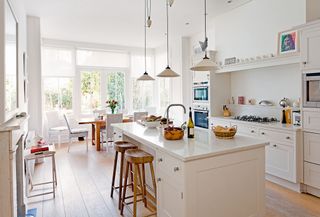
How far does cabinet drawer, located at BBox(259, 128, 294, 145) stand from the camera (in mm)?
3266

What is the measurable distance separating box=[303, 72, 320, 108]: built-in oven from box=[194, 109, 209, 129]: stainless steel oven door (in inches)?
85.1

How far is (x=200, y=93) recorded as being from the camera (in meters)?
5.21

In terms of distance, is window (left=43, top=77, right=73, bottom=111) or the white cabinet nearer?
the white cabinet

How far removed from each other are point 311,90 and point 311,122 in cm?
44

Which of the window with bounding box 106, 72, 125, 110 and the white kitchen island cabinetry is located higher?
the window with bounding box 106, 72, 125, 110

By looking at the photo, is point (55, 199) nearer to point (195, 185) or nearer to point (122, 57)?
point (195, 185)

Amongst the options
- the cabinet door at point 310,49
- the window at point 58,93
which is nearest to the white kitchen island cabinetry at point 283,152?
the cabinet door at point 310,49

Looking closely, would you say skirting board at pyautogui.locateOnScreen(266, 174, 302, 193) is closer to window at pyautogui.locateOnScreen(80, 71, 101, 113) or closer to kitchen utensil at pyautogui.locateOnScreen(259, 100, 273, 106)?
kitchen utensil at pyautogui.locateOnScreen(259, 100, 273, 106)

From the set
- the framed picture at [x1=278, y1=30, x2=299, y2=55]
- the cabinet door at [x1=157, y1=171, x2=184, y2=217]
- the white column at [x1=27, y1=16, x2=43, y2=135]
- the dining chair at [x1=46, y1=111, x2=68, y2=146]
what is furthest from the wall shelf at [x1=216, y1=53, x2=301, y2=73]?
the dining chair at [x1=46, y1=111, x2=68, y2=146]

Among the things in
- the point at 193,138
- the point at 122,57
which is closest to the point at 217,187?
the point at 193,138

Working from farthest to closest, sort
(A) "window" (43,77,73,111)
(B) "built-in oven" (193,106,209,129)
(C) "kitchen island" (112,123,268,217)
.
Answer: (A) "window" (43,77,73,111) → (B) "built-in oven" (193,106,209,129) → (C) "kitchen island" (112,123,268,217)

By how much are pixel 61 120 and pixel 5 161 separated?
5.31 meters

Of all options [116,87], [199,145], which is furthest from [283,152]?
[116,87]

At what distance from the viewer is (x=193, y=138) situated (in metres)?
2.50
